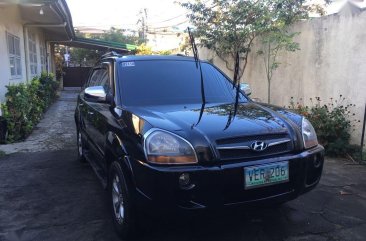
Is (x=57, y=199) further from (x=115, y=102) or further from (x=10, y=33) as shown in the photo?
(x=10, y=33)

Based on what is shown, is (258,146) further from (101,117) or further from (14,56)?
(14,56)

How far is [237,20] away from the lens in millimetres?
9336

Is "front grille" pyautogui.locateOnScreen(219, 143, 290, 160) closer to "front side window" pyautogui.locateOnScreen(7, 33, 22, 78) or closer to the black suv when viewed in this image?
the black suv

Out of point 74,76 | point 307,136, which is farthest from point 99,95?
point 74,76

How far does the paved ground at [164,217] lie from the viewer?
11.5ft

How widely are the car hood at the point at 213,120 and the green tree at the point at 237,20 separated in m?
4.40

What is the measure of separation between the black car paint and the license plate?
4 centimetres

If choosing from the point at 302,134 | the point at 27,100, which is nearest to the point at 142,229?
the point at 302,134

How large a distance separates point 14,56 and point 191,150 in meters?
8.65

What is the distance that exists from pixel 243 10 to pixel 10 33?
231 inches

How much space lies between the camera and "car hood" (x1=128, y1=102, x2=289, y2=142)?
10.1ft

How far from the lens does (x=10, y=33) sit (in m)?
9.69

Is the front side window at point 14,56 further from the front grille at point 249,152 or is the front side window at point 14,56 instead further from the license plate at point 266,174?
the license plate at point 266,174

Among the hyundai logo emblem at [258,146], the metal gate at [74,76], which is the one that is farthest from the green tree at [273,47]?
the metal gate at [74,76]
